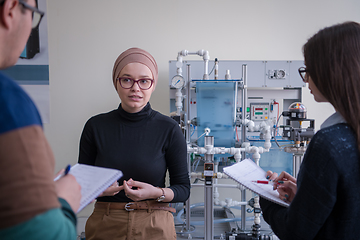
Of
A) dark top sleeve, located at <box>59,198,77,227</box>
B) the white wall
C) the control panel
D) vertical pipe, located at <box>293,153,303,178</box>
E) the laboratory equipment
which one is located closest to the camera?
dark top sleeve, located at <box>59,198,77,227</box>

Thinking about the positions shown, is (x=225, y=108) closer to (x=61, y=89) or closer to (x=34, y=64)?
(x=61, y=89)

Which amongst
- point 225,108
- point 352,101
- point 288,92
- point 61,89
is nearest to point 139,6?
→ point 61,89

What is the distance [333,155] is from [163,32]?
8.02 feet

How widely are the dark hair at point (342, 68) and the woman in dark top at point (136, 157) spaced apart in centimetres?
63

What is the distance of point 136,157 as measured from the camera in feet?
3.55

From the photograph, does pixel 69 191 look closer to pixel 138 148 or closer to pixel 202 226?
pixel 138 148

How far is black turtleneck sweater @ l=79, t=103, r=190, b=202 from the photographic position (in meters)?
1.08

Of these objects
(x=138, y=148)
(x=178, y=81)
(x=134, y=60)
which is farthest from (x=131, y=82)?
(x=178, y=81)

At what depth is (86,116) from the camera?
2867mm

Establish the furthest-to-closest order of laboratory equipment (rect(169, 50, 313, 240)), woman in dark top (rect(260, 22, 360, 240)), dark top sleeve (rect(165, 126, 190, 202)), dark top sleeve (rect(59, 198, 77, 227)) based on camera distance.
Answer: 1. laboratory equipment (rect(169, 50, 313, 240))
2. dark top sleeve (rect(165, 126, 190, 202))
3. woman in dark top (rect(260, 22, 360, 240))
4. dark top sleeve (rect(59, 198, 77, 227))

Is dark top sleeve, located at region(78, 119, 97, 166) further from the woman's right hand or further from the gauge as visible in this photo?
the gauge

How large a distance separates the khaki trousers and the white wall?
1863 mm

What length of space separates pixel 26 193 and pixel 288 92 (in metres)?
2.75

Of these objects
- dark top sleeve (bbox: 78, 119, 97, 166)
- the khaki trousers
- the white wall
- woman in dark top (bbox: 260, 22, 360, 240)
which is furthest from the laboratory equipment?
woman in dark top (bbox: 260, 22, 360, 240)
